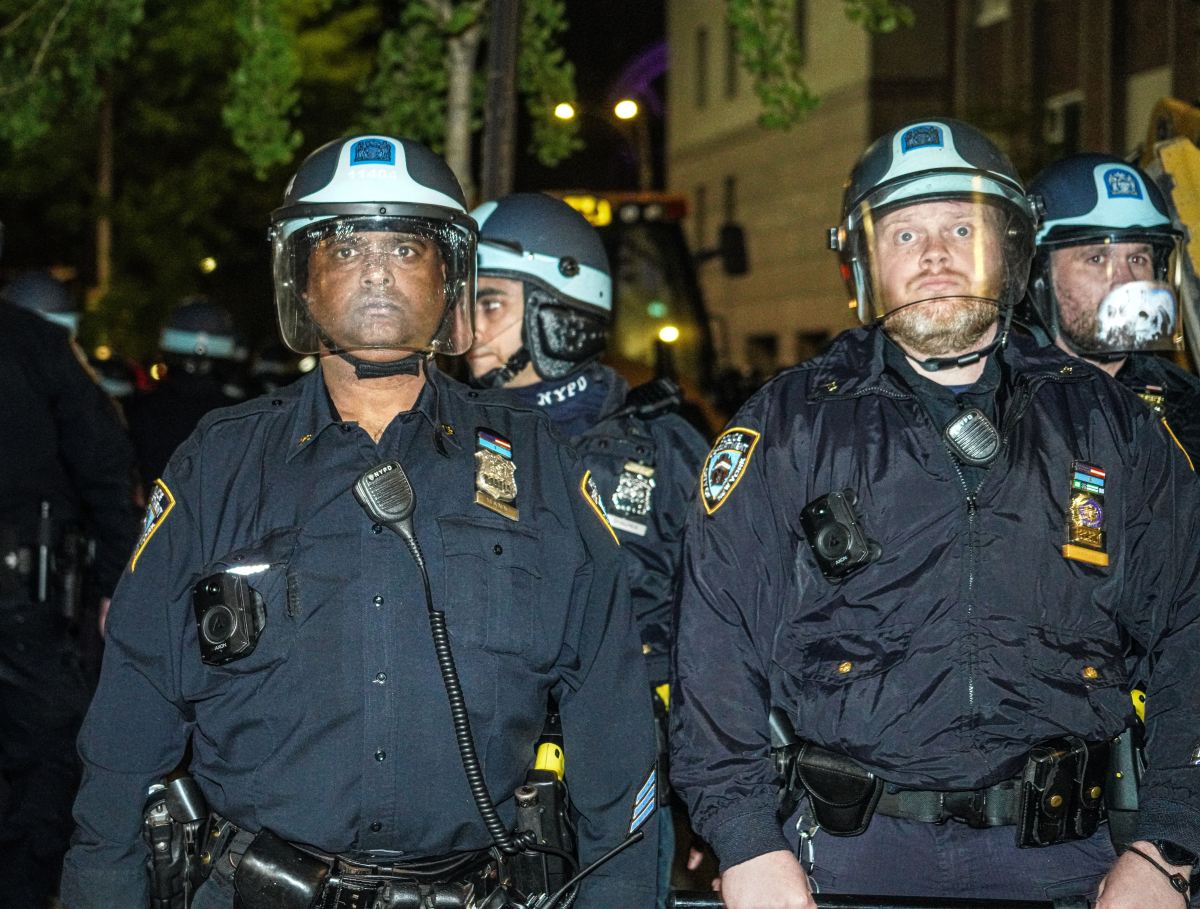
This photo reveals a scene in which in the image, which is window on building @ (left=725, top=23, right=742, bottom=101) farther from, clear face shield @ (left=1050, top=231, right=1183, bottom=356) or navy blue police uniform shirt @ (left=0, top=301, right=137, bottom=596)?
clear face shield @ (left=1050, top=231, right=1183, bottom=356)

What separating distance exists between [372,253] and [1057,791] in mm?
1868

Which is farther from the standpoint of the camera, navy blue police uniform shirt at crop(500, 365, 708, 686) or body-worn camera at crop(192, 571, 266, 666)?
navy blue police uniform shirt at crop(500, 365, 708, 686)

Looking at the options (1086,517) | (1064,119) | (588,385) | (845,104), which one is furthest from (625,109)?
(845,104)

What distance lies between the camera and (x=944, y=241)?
380 centimetres

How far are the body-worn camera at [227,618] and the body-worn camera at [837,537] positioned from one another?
44.7 inches

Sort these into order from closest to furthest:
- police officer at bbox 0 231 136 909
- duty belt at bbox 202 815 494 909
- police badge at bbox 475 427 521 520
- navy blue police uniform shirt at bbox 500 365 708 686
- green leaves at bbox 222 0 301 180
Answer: duty belt at bbox 202 815 494 909 → police badge at bbox 475 427 521 520 → navy blue police uniform shirt at bbox 500 365 708 686 → police officer at bbox 0 231 136 909 → green leaves at bbox 222 0 301 180

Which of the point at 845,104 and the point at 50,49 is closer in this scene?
the point at 50,49

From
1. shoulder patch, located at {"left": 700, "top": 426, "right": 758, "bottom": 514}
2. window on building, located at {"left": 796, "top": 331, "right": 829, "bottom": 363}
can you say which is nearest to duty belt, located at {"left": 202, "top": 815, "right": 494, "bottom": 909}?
shoulder patch, located at {"left": 700, "top": 426, "right": 758, "bottom": 514}

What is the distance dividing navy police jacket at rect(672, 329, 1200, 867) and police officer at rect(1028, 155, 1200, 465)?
1046mm

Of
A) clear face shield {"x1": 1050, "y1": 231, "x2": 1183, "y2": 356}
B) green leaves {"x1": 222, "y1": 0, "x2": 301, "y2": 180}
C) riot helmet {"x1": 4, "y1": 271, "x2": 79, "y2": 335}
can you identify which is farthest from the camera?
green leaves {"x1": 222, "y1": 0, "x2": 301, "y2": 180}

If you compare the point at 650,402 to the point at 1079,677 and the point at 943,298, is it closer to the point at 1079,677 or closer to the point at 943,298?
the point at 943,298

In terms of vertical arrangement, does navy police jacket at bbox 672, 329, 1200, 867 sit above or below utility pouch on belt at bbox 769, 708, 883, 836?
above

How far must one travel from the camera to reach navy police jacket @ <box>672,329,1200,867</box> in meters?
3.29

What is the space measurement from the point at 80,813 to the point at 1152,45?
1893 centimetres
